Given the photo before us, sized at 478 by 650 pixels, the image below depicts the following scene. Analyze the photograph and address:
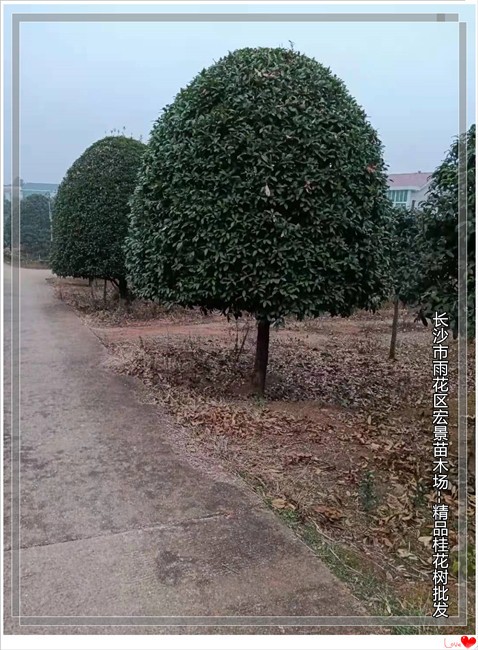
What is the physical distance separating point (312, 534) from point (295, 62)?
2.53 meters

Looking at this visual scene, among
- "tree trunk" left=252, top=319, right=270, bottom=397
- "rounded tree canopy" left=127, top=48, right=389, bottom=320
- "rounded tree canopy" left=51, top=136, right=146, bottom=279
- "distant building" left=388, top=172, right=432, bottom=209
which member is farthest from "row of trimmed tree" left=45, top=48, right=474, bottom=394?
"rounded tree canopy" left=51, top=136, right=146, bottom=279

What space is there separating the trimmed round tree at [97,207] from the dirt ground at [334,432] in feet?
4.30

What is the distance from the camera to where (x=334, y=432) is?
9.93 feet

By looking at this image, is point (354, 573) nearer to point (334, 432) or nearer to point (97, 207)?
point (334, 432)

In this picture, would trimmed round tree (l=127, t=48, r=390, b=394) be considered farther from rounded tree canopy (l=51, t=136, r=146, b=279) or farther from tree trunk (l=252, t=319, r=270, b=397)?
rounded tree canopy (l=51, t=136, r=146, b=279)

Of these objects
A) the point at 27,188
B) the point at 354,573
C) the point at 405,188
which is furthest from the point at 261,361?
the point at 27,188

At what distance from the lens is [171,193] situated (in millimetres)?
3082

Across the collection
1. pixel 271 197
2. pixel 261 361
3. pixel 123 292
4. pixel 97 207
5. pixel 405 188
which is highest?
pixel 97 207

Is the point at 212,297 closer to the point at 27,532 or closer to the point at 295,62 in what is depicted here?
the point at 295,62

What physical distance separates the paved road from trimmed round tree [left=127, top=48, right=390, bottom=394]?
1.04m

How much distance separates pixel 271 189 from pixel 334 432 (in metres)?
1.45

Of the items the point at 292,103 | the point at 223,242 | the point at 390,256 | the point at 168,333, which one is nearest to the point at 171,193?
the point at 223,242

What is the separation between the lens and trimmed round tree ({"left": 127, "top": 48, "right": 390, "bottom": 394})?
2.81 meters

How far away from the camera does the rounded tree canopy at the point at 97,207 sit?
684 cm
